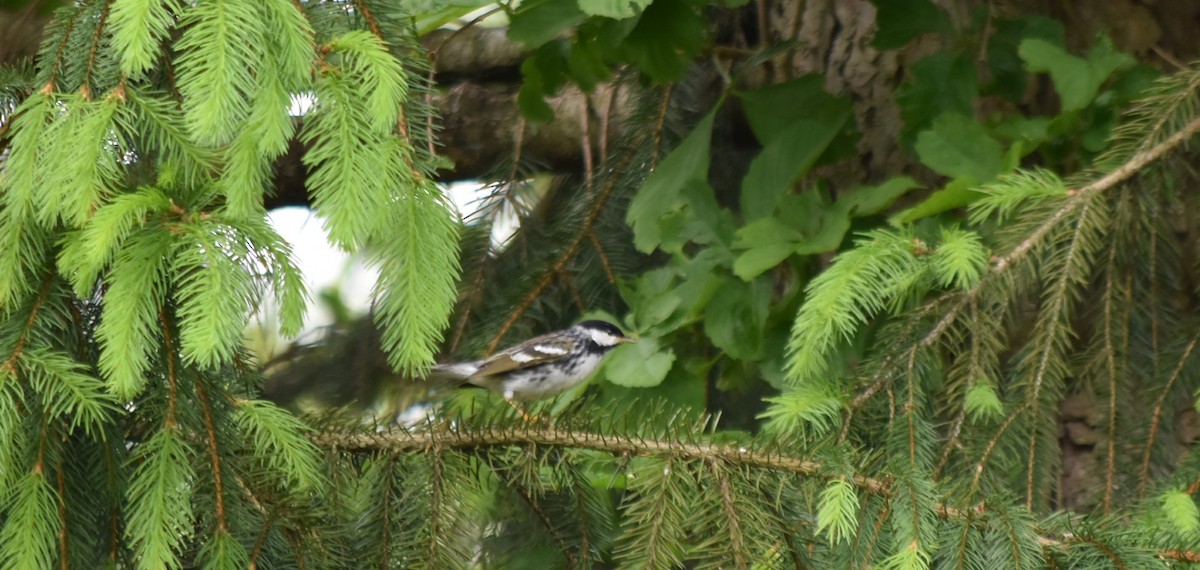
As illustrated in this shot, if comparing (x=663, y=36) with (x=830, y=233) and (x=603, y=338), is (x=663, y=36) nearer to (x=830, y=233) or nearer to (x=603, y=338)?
(x=830, y=233)

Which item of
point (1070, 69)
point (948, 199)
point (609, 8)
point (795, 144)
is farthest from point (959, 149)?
point (609, 8)

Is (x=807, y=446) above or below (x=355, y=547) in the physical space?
above

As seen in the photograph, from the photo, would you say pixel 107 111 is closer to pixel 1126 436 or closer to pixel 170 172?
pixel 170 172

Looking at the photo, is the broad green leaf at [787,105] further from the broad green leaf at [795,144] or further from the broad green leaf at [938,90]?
the broad green leaf at [938,90]

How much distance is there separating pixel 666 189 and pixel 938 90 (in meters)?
0.63

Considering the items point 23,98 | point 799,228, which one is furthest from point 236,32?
point 799,228

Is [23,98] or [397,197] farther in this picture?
[23,98]

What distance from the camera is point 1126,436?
241 centimetres

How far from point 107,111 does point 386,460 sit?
74 centimetres

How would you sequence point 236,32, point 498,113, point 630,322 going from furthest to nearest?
point 498,113
point 630,322
point 236,32

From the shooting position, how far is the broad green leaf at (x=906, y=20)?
103 inches

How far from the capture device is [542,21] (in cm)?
248

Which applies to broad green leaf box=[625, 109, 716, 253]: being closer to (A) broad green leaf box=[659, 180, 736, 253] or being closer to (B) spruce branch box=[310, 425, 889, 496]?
(A) broad green leaf box=[659, 180, 736, 253]

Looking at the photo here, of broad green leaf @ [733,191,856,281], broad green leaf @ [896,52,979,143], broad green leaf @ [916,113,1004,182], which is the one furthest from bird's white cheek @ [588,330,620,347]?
broad green leaf @ [916,113,1004,182]
